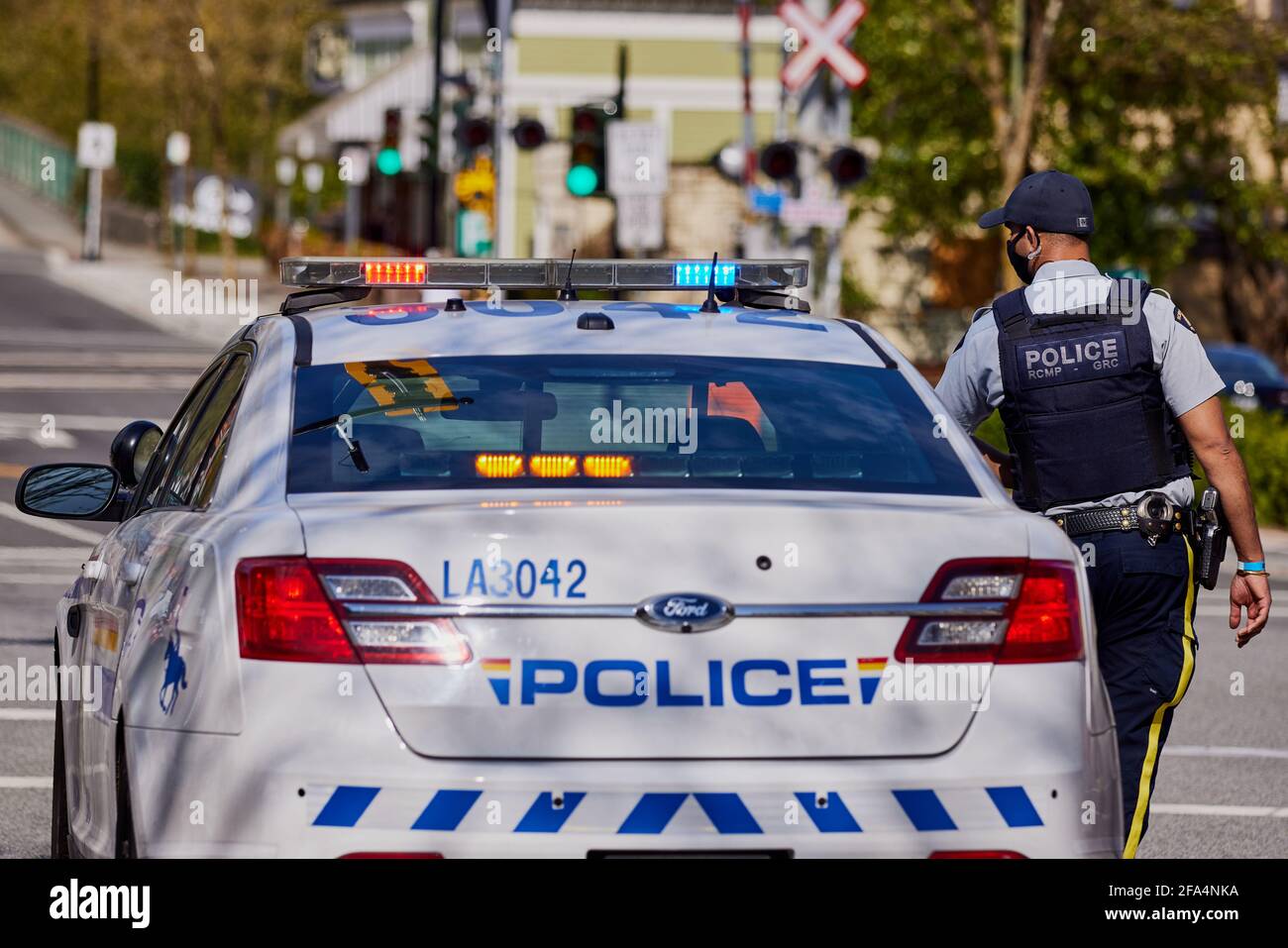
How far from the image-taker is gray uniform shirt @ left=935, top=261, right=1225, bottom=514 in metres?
5.95

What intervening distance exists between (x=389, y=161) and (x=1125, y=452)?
32.6 m

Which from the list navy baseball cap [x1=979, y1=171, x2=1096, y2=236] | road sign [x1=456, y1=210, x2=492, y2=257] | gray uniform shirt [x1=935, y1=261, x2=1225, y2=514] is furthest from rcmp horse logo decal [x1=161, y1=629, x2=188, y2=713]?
road sign [x1=456, y1=210, x2=492, y2=257]

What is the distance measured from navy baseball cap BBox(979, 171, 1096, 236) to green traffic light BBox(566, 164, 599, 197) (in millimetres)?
24711

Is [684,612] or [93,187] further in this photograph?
[93,187]

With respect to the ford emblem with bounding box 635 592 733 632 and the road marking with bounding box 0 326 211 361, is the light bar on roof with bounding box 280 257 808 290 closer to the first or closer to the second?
the ford emblem with bounding box 635 592 733 632

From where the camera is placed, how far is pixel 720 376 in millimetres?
5047

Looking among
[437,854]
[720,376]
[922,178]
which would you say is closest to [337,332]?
[720,376]

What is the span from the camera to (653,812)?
4094mm

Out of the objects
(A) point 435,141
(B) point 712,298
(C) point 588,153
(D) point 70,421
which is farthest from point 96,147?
(B) point 712,298

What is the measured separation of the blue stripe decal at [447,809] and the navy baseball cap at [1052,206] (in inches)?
107

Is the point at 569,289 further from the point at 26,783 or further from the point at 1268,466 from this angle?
the point at 1268,466

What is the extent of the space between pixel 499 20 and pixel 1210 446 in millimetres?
31781

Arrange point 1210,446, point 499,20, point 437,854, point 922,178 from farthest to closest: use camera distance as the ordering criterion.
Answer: point 922,178
point 499,20
point 1210,446
point 437,854
